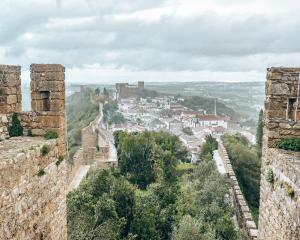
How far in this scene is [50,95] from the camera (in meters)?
6.77

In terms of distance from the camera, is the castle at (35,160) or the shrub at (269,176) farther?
the shrub at (269,176)

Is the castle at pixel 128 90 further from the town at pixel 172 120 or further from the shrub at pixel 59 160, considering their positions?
the shrub at pixel 59 160

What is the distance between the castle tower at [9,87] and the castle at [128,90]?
266 feet

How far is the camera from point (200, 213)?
48.7 ft

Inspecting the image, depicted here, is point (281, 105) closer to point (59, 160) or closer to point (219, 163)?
point (59, 160)

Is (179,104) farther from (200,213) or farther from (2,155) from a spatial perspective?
(2,155)

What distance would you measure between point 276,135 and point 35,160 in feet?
11.8

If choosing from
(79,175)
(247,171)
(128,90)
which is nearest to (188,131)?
(247,171)

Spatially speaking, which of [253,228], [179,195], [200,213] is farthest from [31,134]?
[179,195]

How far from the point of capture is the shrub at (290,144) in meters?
6.28

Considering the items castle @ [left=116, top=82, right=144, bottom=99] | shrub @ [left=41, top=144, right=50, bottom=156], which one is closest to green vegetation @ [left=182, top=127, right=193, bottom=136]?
castle @ [left=116, top=82, right=144, bottom=99]

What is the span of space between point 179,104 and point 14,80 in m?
77.1

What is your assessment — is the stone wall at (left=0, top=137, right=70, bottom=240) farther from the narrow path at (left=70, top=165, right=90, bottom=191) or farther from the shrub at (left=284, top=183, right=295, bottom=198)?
the narrow path at (left=70, top=165, right=90, bottom=191)

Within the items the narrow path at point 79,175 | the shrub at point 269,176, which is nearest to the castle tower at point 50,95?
the shrub at point 269,176
